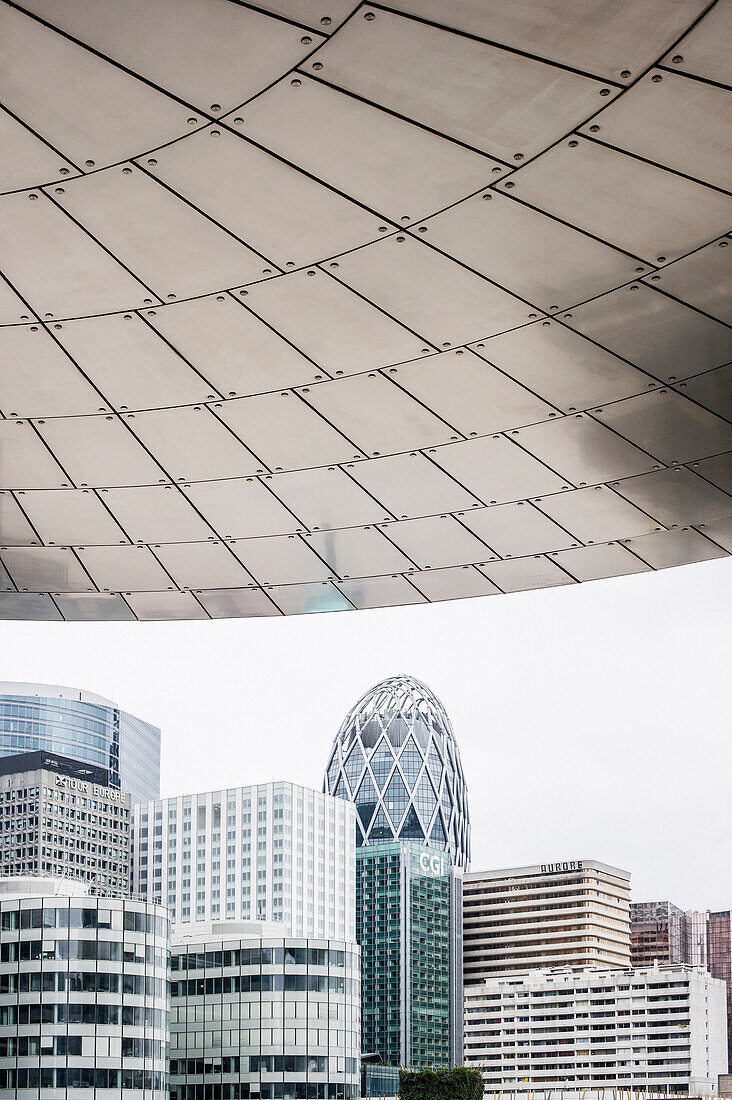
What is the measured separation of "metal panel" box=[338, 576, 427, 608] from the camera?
9.05m

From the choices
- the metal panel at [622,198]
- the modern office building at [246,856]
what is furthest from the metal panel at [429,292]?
the modern office building at [246,856]

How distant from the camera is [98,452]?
23.9ft

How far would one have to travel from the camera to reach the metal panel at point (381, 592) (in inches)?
356

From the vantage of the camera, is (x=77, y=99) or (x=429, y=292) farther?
(x=429, y=292)

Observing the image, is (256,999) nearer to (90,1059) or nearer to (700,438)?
(90,1059)

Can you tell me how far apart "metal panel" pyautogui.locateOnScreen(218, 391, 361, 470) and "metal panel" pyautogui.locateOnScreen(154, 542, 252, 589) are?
142 cm

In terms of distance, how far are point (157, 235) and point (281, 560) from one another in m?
3.70

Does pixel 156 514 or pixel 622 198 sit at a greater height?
pixel 622 198

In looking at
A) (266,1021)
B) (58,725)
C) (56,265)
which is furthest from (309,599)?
(58,725)

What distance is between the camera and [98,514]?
8078mm

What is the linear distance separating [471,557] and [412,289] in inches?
126

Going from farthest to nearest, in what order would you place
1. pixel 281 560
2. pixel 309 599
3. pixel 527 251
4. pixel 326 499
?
pixel 309 599 → pixel 281 560 → pixel 326 499 → pixel 527 251

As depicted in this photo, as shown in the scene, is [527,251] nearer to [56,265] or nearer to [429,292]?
[429,292]

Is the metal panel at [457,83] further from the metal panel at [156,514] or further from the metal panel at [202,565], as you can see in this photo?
the metal panel at [202,565]
